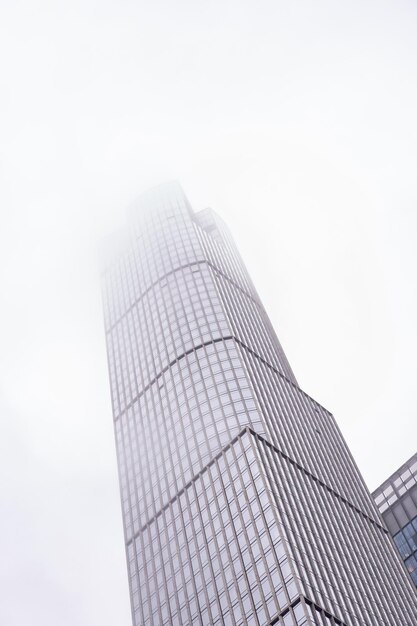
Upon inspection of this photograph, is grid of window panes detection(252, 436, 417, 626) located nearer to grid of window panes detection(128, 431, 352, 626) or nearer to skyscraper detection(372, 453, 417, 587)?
grid of window panes detection(128, 431, 352, 626)

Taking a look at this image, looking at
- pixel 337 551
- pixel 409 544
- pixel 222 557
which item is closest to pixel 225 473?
pixel 222 557

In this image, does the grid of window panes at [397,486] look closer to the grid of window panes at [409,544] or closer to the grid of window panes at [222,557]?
the grid of window panes at [409,544]

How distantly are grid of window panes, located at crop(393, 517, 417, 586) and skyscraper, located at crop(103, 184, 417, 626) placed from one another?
5545mm

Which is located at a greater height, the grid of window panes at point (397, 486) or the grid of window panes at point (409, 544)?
the grid of window panes at point (397, 486)

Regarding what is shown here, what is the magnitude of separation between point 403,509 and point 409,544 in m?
5.77

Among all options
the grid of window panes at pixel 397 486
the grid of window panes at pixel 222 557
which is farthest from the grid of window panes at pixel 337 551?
the grid of window panes at pixel 397 486

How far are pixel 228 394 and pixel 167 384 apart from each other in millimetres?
14203

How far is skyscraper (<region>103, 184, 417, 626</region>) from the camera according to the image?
3179 inches

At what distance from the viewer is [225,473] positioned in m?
93.2

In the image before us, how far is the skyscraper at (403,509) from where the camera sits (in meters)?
109

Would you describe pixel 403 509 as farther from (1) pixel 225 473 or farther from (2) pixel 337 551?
(1) pixel 225 473

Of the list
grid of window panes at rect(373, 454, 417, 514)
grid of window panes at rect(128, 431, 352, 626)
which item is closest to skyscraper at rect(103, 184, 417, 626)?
grid of window panes at rect(128, 431, 352, 626)

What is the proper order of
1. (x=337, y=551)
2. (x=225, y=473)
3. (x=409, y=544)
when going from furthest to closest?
(x=409, y=544) → (x=225, y=473) → (x=337, y=551)

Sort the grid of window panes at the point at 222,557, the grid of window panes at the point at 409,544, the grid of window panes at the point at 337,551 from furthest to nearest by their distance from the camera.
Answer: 1. the grid of window panes at the point at 409,544
2. the grid of window panes at the point at 337,551
3. the grid of window panes at the point at 222,557
